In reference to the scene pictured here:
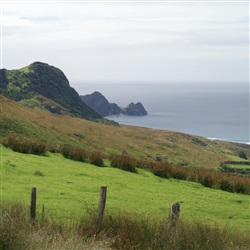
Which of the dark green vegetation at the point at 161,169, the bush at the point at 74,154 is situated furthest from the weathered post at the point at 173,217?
Result: the bush at the point at 74,154

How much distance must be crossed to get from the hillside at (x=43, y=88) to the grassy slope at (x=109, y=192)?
81.9 meters

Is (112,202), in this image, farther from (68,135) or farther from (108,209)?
(68,135)

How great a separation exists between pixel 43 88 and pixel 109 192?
374 feet

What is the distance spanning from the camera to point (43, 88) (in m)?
128

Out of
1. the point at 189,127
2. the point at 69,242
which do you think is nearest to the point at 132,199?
the point at 69,242

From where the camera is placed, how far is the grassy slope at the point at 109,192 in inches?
591

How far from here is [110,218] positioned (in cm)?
1135

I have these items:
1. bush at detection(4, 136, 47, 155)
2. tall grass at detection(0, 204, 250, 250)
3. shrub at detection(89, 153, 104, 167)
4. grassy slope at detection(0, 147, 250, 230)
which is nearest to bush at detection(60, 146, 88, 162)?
shrub at detection(89, 153, 104, 167)

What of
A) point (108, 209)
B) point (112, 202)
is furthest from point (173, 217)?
point (112, 202)

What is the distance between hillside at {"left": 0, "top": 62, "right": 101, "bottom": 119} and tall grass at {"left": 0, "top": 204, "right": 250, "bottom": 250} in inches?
3668

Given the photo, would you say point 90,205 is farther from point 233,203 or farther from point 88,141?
point 88,141

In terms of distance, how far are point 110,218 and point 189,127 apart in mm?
182302

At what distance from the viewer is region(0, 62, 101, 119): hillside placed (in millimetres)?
109062

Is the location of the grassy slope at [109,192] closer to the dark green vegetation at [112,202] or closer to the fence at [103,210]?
the dark green vegetation at [112,202]
